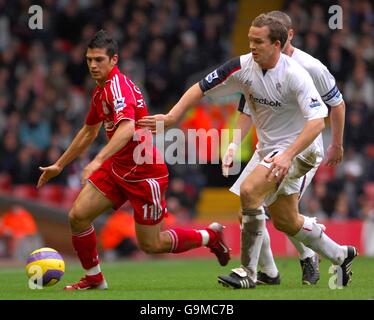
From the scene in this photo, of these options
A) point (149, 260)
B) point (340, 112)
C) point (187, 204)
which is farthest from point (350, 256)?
point (187, 204)

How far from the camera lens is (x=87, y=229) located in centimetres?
859

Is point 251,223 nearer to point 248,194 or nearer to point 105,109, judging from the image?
point 248,194

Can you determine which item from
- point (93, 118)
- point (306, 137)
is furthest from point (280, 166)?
point (93, 118)

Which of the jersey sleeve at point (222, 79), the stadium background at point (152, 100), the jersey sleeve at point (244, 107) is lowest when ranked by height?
the stadium background at point (152, 100)

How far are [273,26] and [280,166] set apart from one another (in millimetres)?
1102

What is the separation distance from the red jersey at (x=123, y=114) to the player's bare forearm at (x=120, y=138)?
0.06 meters

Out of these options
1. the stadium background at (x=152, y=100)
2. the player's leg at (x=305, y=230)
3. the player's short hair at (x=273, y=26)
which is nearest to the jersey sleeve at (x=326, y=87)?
the player's short hair at (x=273, y=26)

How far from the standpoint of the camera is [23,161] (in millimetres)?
16797

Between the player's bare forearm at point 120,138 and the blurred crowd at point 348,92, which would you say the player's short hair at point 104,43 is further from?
the blurred crowd at point 348,92

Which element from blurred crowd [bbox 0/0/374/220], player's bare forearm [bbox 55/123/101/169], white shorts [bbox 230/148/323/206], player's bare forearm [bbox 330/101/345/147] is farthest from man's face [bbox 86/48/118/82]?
blurred crowd [bbox 0/0/374/220]

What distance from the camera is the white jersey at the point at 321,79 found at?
8.71 meters

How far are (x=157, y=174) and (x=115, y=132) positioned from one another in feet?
2.18

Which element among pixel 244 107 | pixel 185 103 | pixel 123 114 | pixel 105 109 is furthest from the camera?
pixel 244 107
